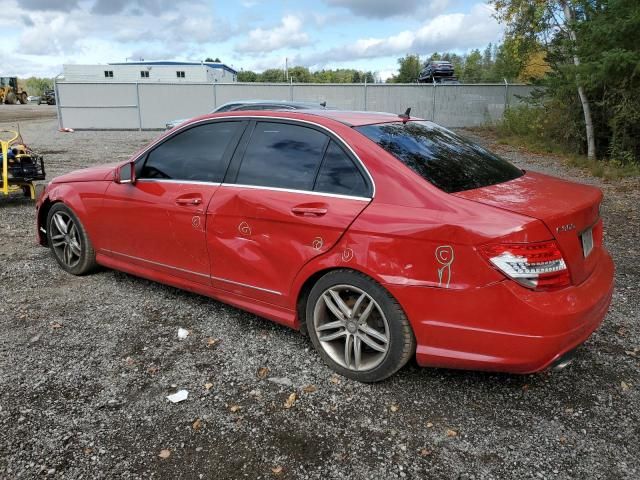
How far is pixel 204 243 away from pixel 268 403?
4.27ft

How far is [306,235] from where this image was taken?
3156mm

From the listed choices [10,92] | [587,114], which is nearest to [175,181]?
[587,114]

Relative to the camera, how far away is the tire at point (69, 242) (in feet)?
15.7

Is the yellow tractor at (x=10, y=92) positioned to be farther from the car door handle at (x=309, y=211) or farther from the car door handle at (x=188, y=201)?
the car door handle at (x=309, y=211)

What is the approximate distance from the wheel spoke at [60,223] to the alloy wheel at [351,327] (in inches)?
118

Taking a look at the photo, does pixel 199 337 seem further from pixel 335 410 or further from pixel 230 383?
pixel 335 410

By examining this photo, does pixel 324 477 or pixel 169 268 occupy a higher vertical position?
pixel 169 268

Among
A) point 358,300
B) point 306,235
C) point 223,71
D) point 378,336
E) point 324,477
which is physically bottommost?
point 324,477

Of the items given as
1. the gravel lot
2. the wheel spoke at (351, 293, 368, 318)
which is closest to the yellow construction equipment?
the gravel lot

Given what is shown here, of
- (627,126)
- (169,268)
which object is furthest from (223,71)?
(169,268)

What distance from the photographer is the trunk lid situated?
2.65 meters

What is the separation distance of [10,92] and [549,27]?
5167 cm

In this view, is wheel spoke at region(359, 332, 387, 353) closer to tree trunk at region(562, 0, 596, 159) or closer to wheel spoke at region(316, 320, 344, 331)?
wheel spoke at region(316, 320, 344, 331)

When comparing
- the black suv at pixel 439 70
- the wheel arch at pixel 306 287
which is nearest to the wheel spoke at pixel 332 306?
the wheel arch at pixel 306 287
